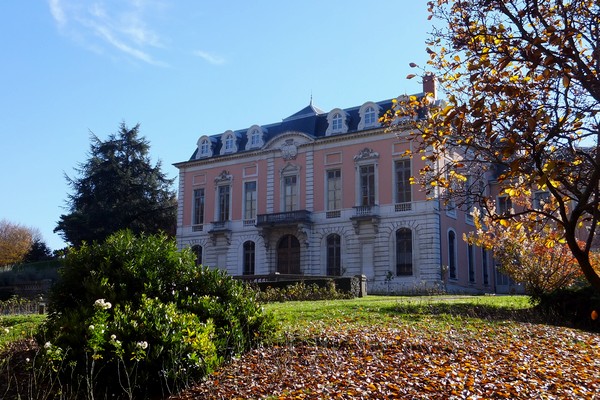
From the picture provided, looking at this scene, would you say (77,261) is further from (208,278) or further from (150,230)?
(150,230)

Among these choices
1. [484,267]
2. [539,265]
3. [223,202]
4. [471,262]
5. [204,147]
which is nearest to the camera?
[539,265]

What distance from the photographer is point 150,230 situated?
4178 centimetres

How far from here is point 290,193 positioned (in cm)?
3431

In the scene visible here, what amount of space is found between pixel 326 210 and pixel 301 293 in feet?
48.8

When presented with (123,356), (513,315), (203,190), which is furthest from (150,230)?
(123,356)

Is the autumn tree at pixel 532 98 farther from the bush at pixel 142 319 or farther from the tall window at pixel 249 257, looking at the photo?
the tall window at pixel 249 257

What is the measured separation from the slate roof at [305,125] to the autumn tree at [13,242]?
2796cm

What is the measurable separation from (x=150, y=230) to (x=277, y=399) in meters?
37.4

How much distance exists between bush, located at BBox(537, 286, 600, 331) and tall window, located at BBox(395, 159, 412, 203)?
18.5 m

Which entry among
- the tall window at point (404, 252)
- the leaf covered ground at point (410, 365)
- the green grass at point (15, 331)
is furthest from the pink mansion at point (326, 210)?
the leaf covered ground at point (410, 365)

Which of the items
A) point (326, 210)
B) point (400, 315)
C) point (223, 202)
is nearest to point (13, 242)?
point (223, 202)

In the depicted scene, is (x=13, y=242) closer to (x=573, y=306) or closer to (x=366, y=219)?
(x=366, y=219)

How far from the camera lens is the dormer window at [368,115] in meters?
32.5

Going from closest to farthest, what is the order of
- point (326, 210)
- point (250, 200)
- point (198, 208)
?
point (326, 210), point (250, 200), point (198, 208)
